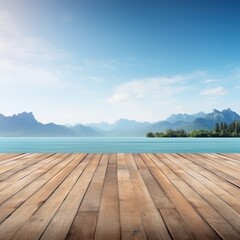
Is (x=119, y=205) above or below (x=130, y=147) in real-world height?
above

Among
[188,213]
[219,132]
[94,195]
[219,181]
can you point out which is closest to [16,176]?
[94,195]

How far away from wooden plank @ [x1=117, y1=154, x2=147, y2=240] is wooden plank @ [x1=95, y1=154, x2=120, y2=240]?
3 centimetres

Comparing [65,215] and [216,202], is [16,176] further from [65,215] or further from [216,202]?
[216,202]

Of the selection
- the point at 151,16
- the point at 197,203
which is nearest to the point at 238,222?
the point at 197,203

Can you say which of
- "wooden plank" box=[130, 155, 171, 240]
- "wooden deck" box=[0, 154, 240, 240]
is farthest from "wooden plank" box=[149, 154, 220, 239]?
"wooden plank" box=[130, 155, 171, 240]

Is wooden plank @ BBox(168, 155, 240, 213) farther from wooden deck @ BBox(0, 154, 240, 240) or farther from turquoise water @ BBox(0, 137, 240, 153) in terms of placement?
turquoise water @ BBox(0, 137, 240, 153)

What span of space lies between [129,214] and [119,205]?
0.20 meters

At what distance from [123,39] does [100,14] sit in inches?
196

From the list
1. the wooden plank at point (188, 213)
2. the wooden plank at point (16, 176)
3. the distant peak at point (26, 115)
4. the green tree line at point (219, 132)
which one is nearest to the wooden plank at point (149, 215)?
the wooden plank at point (188, 213)

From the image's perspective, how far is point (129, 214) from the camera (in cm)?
159

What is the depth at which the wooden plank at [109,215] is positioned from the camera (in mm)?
1288

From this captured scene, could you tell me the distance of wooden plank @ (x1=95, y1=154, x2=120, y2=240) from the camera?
4.23 ft

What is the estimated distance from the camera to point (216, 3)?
12.9 meters

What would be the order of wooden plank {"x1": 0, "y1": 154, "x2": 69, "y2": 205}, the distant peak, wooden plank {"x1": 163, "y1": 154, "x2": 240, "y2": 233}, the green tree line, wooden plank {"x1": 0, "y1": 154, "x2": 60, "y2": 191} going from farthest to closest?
the distant peak → the green tree line → wooden plank {"x1": 0, "y1": 154, "x2": 60, "y2": 191} → wooden plank {"x1": 0, "y1": 154, "x2": 69, "y2": 205} → wooden plank {"x1": 163, "y1": 154, "x2": 240, "y2": 233}
